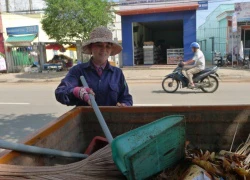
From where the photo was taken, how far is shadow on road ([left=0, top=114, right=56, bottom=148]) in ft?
16.5

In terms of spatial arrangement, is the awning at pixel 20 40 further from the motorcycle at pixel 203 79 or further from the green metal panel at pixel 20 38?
the motorcycle at pixel 203 79

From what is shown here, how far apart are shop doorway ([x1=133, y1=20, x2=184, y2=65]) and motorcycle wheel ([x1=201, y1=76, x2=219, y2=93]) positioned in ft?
26.9

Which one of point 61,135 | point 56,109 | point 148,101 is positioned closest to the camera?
point 61,135

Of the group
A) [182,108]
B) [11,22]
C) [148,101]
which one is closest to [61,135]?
[182,108]

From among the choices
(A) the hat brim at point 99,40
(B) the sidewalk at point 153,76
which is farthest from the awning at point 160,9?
(A) the hat brim at point 99,40

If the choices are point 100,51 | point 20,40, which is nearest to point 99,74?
point 100,51

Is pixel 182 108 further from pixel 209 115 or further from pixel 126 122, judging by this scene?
pixel 126 122

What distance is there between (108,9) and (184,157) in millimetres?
15657

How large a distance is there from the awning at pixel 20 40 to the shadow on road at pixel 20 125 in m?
14.4

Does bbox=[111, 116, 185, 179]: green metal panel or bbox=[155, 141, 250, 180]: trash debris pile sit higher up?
bbox=[111, 116, 185, 179]: green metal panel

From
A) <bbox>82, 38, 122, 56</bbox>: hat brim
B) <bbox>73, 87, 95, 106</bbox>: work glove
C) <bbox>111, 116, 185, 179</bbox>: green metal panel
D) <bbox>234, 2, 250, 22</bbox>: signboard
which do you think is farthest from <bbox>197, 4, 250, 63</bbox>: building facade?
<bbox>111, 116, 185, 179</bbox>: green metal panel

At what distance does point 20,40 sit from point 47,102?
1336 cm

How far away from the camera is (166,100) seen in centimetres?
775

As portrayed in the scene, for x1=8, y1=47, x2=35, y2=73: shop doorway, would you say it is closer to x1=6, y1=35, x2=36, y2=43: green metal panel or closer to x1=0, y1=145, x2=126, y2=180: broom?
x1=6, y1=35, x2=36, y2=43: green metal panel
